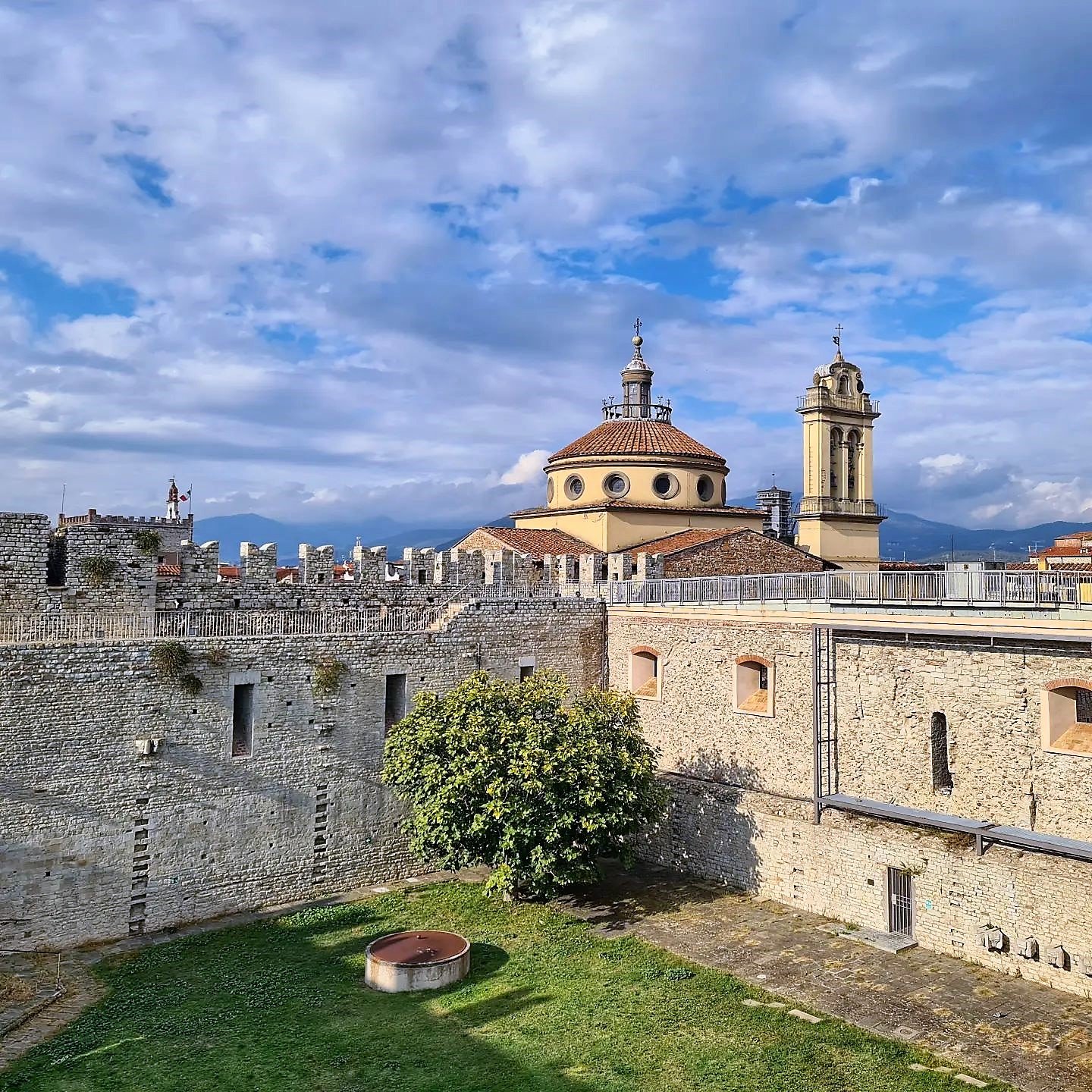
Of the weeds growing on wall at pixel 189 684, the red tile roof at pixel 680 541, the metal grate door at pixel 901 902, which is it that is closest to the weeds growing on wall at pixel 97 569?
the weeds growing on wall at pixel 189 684

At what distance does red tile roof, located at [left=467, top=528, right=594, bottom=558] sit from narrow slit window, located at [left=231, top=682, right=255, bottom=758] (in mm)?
11926

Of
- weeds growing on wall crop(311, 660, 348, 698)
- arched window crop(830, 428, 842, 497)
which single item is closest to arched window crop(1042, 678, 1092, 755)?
weeds growing on wall crop(311, 660, 348, 698)

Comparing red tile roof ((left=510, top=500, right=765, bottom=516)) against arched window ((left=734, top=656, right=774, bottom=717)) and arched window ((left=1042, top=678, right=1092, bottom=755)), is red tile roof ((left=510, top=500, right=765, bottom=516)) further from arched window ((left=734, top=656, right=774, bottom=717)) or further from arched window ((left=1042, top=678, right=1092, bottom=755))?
arched window ((left=1042, top=678, right=1092, bottom=755))

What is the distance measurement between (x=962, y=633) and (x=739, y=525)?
18.5 metres

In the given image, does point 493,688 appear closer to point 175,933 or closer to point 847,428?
point 175,933

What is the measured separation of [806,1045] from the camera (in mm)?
13281

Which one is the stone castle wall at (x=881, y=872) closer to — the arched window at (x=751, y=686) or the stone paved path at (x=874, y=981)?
the stone paved path at (x=874, y=981)

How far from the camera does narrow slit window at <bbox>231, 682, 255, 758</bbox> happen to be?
19562 mm

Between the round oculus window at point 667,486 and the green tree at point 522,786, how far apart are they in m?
14.6

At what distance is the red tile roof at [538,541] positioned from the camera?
102 ft

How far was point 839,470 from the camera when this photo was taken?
35.6 m

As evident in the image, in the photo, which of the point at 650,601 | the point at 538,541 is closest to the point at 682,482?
the point at 538,541

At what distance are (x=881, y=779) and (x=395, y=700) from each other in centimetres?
1061

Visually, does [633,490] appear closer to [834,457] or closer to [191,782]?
[834,457]
